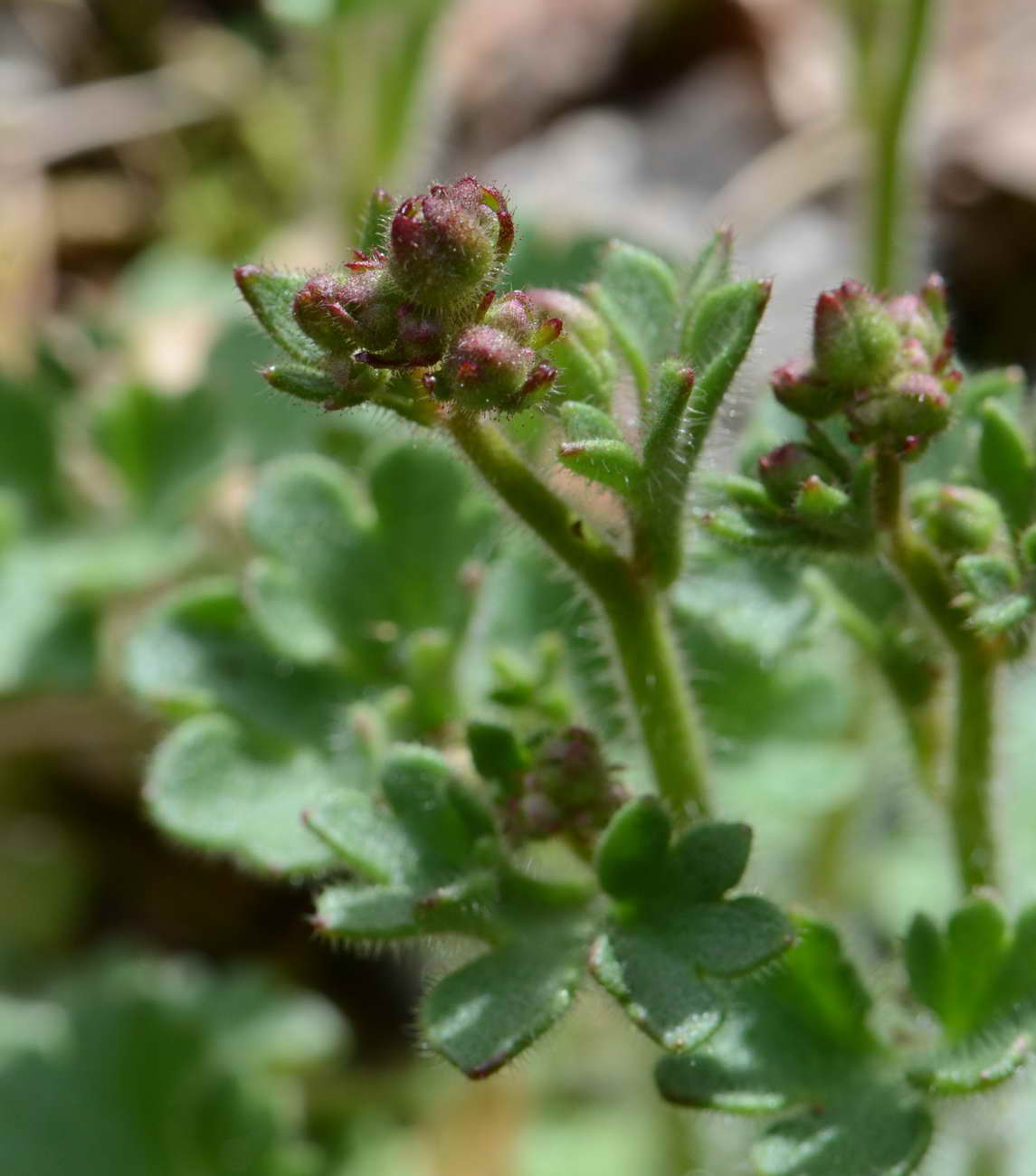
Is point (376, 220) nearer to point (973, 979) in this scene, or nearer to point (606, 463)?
point (606, 463)

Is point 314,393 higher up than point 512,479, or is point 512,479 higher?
point 314,393

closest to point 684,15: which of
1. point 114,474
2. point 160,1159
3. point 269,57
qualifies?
point 269,57

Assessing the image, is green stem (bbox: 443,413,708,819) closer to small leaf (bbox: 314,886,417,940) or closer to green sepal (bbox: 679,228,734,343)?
green sepal (bbox: 679,228,734,343)

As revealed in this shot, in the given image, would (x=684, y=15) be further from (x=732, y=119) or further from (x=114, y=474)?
(x=114, y=474)

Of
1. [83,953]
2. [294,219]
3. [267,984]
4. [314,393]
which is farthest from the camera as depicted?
[294,219]

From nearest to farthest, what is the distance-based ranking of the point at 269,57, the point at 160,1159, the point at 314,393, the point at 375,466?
the point at 314,393 → the point at 375,466 → the point at 160,1159 → the point at 269,57

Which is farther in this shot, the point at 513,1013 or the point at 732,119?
the point at 732,119

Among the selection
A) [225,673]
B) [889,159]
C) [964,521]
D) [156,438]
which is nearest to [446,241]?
[964,521]

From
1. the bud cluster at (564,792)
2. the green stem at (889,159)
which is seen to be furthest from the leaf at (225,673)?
the green stem at (889,159)
